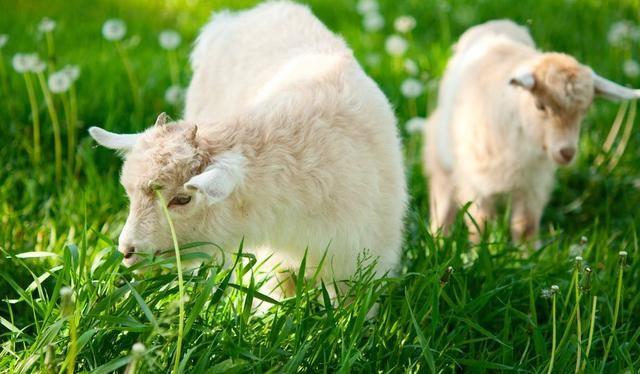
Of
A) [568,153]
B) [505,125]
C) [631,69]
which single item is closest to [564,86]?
[568,153]

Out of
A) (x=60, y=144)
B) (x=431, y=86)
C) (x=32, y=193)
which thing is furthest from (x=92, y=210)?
(x=431, y=86)

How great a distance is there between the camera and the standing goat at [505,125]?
447cm

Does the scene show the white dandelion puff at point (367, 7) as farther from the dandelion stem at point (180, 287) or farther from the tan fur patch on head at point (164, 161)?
the dandelion stem at point (180, 287)

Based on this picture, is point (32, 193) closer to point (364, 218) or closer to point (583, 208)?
point (364, 218)

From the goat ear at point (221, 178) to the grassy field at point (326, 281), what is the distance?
28 cm

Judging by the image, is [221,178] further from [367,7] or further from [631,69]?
[631,69]

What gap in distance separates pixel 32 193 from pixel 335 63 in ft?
5.68

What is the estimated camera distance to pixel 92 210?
4344 millimetres

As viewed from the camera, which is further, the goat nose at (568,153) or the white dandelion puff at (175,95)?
the white dandelion puff at (175,95)

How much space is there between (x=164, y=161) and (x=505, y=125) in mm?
2473

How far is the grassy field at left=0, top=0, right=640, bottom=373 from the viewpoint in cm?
284

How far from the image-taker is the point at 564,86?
4.44 meters

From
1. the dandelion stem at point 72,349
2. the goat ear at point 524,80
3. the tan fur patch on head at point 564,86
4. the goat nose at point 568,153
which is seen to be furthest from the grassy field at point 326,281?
the goat ear at point 524,80

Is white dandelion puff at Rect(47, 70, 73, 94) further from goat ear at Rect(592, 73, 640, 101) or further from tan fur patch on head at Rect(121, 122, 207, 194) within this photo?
goat ear at Rect(592, 73, 640, 101)
